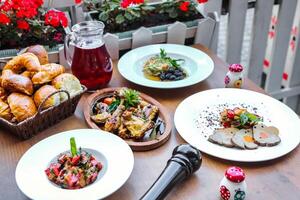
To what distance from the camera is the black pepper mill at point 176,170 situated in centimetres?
84

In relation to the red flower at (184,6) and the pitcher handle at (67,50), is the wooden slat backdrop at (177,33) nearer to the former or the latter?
the red flower at (184,6)

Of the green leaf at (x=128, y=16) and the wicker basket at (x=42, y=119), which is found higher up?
the green leaf at (x=128, y=16)

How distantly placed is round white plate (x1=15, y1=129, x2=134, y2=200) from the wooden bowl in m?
0.05

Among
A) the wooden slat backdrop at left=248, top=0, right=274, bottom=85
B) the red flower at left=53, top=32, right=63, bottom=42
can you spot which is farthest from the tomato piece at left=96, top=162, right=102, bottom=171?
the wooden slat backdrop at left=248, top=0, right=274, bottom=85

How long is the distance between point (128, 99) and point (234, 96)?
0.31m

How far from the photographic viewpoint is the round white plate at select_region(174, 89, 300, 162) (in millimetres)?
971

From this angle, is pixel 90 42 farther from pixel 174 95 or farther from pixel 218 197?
pixel 218 197

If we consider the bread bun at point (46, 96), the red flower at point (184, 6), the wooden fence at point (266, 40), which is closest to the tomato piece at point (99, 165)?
the bread bun at point (46, 96)

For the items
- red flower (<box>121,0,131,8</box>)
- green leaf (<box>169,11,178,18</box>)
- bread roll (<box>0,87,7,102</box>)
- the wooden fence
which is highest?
red flower (<box>121,0,131,8</box>)

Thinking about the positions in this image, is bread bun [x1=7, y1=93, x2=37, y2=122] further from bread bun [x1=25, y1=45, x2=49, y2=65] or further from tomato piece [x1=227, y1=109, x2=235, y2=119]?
tomato piece [x1=227, y1=109, x2=235, y2=119]

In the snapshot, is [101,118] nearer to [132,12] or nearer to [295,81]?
[132,12]

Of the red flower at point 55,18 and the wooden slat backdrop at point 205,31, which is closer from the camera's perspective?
the red flower at point 55,18

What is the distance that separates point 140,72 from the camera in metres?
1.30

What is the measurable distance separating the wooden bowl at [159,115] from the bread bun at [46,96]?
10cm
